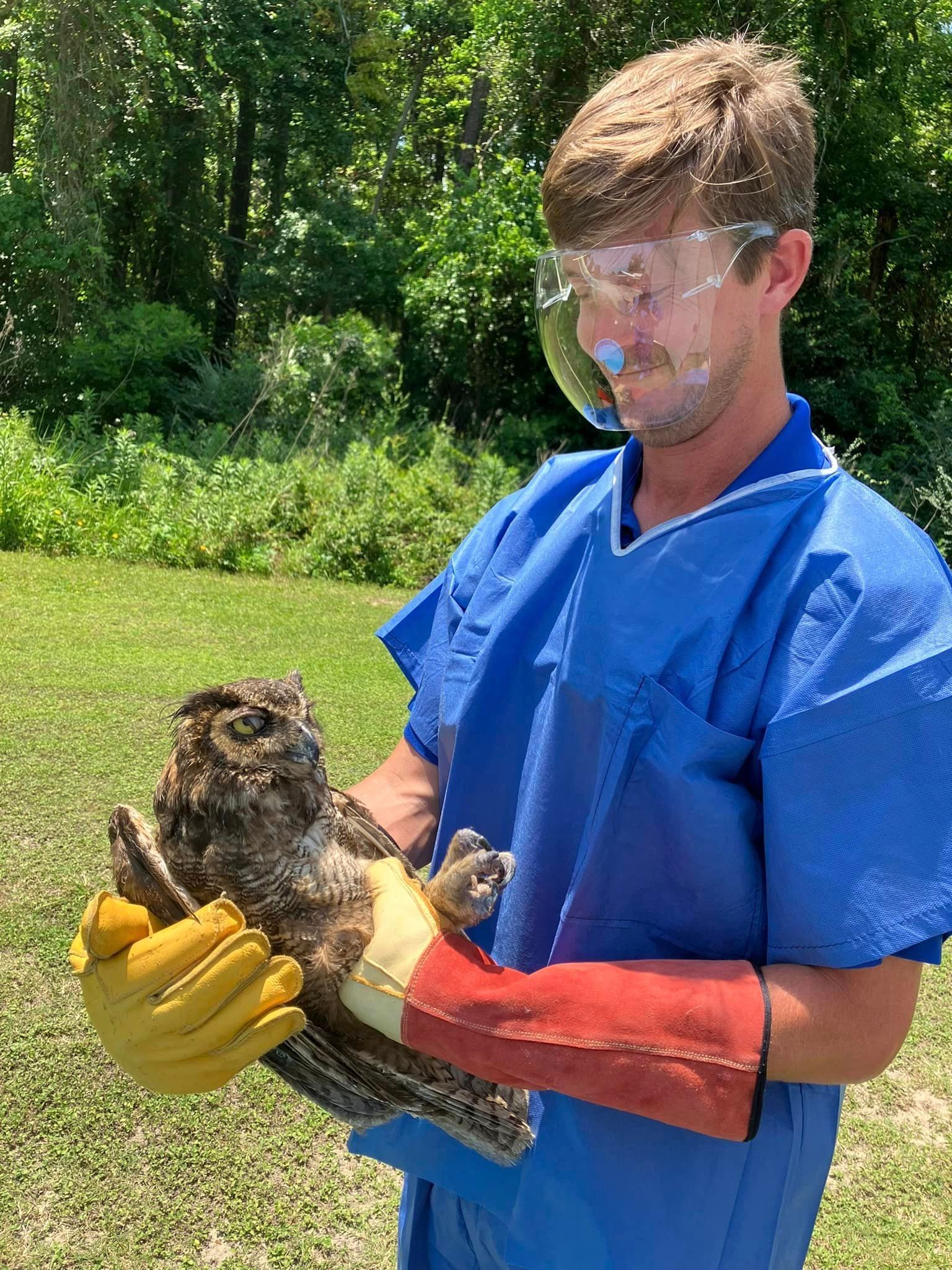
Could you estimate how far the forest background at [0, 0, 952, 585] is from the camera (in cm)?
1100

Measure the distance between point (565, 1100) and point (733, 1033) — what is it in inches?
14.6

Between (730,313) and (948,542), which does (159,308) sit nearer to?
(948,542)

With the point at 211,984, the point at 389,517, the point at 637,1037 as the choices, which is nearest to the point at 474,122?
the point at 389,517

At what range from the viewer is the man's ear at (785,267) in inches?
56.9

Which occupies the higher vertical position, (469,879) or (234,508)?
(469,879)

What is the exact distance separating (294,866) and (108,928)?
1.26 feet

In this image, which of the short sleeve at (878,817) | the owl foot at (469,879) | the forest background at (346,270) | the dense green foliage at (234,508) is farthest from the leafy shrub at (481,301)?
the short sleeve at (878,817)

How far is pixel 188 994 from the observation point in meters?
1.54

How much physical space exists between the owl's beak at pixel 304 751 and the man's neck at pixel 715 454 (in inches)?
31.5

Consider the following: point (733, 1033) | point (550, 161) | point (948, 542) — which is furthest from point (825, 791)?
point (948, 542)

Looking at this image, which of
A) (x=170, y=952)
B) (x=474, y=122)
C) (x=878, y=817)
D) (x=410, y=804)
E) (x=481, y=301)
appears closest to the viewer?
(x=878, y=817)

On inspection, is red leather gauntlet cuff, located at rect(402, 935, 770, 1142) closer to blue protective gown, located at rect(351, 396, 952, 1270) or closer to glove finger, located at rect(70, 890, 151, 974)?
blue protective gown, located at rect(351, 396, 952, 1270)

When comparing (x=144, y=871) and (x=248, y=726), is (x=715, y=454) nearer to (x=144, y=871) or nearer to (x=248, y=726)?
(x=248, y=726)

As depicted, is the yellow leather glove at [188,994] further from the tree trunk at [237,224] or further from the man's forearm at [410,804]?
the tree trunk at [237,224]
